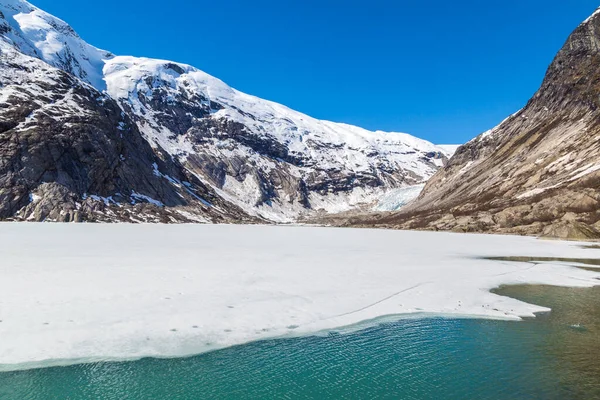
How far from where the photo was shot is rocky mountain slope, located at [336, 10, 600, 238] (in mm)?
84812

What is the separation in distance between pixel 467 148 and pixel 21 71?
7246 inches

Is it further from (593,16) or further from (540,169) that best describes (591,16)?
(540,169)

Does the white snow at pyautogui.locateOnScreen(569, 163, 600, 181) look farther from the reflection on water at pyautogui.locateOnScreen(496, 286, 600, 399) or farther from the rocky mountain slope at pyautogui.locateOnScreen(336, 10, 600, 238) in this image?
the reflection on water at pyautogui.locateOnScreen(496, 286, 600, 399)

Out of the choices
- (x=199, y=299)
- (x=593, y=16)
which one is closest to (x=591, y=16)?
(x=593, y=16)

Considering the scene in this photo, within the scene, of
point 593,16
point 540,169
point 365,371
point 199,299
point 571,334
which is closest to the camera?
point 365,371

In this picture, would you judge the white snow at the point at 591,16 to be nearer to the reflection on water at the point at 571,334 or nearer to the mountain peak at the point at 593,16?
the mountain peak at the point at 593,16

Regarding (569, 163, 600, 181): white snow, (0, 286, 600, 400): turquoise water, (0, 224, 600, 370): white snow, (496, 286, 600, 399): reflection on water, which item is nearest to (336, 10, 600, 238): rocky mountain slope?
(569, 163, 600, 181): white snow

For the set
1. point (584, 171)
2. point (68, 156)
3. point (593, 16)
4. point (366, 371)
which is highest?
point (593, 16)

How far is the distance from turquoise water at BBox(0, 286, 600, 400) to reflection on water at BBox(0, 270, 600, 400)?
0.09 feet

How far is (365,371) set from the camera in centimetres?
1118

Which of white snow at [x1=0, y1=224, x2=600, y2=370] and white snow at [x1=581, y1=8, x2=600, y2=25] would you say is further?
white snow at [x1=581, y1=8, x2=600, y2=25]

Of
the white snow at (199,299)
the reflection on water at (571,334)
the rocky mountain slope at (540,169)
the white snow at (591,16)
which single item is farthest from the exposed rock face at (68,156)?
the white snow at (591,16)

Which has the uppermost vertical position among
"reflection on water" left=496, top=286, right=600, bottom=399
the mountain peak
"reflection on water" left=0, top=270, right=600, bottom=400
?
the mountain peak

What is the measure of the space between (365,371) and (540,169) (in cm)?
12217
